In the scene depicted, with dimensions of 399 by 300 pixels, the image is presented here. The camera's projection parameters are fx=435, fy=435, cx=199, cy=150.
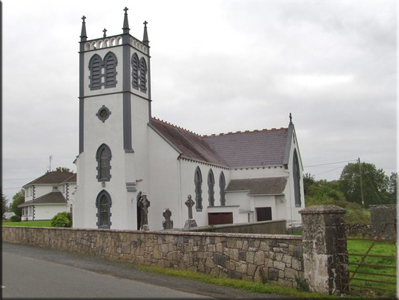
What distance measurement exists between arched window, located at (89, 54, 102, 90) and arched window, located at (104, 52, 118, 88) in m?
0.51

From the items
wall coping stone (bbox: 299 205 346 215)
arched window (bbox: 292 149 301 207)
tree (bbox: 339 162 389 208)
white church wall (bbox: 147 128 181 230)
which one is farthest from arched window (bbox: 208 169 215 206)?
tree (bbox: 339 162 389 208)

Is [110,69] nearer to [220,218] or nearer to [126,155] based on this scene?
[126,155]

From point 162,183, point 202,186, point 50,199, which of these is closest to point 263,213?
point 202,186

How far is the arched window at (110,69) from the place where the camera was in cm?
3009

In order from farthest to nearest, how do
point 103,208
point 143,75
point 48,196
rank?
point 48,196 → point 143,75 → point 103,208

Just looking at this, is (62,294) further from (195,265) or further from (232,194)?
(232,194)

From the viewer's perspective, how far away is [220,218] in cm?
3466

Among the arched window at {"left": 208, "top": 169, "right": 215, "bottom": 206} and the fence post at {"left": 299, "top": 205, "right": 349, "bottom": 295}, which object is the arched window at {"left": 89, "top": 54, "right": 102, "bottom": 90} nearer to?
the arched window at {"left": 208, "top": 169, "right": 215, "bottom": 206}

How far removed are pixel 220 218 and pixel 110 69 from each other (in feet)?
46.8

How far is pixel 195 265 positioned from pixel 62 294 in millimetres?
5475

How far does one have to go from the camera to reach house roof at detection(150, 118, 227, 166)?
3212 cm

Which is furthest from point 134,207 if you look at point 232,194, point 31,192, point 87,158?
point 31,192

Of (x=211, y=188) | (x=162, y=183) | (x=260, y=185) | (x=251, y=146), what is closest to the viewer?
(x=162, y=183)

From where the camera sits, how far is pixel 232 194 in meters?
38.8
